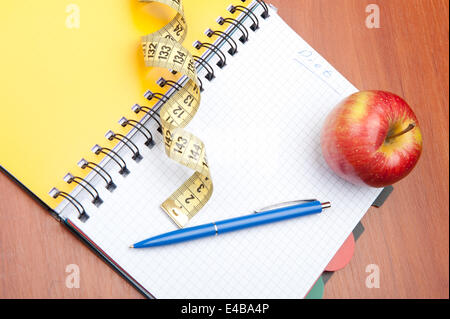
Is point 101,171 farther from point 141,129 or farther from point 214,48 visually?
point 214,48

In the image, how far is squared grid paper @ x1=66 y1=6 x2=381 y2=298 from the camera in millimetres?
949

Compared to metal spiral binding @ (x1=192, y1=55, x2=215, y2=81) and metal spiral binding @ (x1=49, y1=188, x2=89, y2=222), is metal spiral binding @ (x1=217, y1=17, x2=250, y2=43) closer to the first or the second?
metal spiral binding @ (x1=192, y1=55, x2=215, y2=81)

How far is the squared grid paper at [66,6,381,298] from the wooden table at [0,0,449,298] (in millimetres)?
58

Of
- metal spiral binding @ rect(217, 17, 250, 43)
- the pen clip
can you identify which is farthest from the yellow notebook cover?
the pen clip

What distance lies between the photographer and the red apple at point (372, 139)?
94 centimetres

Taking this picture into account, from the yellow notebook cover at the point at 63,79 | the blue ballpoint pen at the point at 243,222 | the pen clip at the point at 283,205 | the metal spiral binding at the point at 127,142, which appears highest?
the yellow notebook cover at the point at 63,79

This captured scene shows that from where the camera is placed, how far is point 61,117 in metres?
0.96

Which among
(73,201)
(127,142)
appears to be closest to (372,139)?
(127,142)

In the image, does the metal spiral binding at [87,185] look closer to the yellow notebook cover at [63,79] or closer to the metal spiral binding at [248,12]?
the yellow notebook cover at [63,79]

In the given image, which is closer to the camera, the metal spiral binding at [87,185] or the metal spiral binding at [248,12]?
the metal spiral binding at [87,185]

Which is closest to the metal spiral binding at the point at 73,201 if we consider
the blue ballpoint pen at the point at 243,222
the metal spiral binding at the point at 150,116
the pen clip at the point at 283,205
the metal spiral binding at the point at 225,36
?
the metal spiral binding at the point at 150,116

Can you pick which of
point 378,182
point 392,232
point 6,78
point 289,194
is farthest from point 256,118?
point 6,78

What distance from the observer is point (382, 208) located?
108cm

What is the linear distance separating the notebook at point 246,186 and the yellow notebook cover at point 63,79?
21 millimetres
